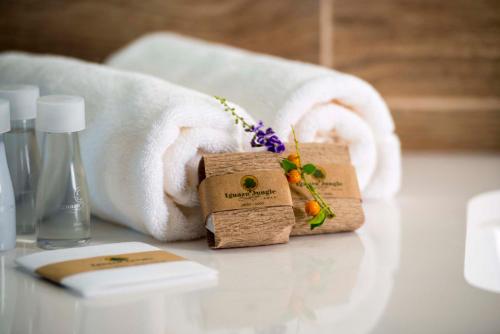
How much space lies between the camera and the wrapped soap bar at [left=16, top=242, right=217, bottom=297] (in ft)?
2.71

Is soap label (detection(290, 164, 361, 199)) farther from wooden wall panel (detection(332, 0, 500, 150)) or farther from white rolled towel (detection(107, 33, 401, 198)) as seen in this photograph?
wooden wall panel (detection(332, 0, 500, 150))

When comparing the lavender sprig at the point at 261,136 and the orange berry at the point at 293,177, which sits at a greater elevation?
the lavender sprig at the point at 261,136

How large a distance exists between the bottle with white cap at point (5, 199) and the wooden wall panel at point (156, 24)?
28.4 inches

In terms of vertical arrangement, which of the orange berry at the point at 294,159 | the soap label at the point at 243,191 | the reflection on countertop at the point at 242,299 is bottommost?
the reflection on countertop at the point at 242,299

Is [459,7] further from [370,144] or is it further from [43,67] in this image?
[43,67]

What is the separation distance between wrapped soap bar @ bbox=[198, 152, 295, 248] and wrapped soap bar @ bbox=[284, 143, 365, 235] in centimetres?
4

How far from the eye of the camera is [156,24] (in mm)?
1662

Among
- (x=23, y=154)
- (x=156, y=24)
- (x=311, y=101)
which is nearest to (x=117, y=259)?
(x=23, y=154)

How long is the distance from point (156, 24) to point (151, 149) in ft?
2.43

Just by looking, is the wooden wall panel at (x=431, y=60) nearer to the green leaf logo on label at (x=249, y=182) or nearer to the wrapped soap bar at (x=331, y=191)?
the wrapped soap bar at (x=331, y=191)

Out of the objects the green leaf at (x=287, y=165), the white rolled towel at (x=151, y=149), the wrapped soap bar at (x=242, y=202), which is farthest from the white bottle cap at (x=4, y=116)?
the green leaf at (x=287, y=165)

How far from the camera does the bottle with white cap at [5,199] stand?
3.09 ft

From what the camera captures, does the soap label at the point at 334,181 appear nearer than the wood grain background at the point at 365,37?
Yes

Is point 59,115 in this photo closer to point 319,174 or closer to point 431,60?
point 319,174
